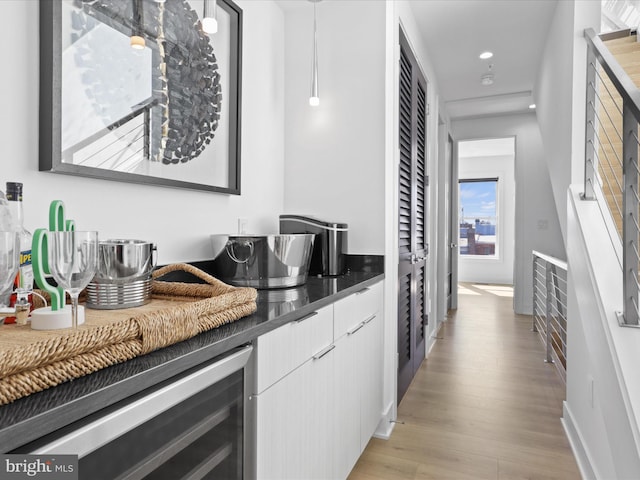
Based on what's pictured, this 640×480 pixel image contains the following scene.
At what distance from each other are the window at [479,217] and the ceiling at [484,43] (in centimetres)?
372

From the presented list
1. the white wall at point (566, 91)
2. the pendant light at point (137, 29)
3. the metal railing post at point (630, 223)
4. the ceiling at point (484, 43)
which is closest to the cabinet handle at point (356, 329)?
the metal railing post at point (630, 223)

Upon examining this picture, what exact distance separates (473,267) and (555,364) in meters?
5.44

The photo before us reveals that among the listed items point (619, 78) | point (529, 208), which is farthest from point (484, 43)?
point (529, 208)

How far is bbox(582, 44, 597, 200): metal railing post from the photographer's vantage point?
6.19ft

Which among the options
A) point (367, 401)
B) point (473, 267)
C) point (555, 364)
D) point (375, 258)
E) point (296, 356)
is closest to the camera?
point (296, 356)

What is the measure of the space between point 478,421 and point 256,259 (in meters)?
1.66

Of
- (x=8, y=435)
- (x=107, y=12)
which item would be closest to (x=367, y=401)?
(x=8, y=435)

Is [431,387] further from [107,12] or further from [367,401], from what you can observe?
[107,12]

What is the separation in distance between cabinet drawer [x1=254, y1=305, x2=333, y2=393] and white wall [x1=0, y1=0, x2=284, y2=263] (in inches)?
23.4

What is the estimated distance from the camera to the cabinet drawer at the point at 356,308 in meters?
1.50

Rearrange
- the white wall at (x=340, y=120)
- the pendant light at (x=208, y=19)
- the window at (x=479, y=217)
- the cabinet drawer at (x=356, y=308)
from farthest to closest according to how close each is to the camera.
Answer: the window at (x=479, y=217)
the white wall at (x=340, y=120)
the cabinet drawer at (x=356, y=308)
the pendant light at (x=208, y=19)

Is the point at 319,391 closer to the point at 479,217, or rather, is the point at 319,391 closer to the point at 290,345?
the point at 290,345

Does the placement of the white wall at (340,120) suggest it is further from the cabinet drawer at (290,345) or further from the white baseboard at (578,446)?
the white baseboard at (578,446)

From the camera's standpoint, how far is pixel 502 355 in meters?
3.47
